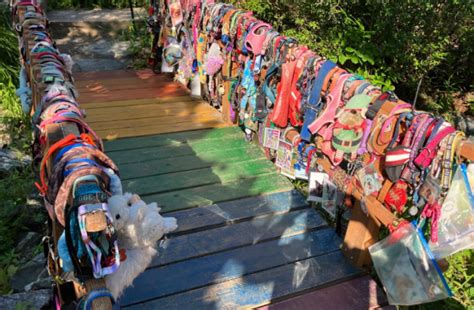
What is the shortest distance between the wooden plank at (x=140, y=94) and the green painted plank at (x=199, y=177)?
204 cm

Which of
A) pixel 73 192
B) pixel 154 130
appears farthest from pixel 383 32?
pixel 73 192

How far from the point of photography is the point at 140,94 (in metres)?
5.55

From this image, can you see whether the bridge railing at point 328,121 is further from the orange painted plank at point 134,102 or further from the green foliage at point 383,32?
the green foliage at point 383,32

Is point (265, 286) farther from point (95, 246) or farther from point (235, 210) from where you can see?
point (95, 246)

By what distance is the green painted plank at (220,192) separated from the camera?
132 inches

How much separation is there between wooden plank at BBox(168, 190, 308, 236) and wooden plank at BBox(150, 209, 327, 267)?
0.17ft

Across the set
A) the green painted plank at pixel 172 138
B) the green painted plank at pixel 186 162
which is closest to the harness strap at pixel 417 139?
the green painted plank at pixel 186 162

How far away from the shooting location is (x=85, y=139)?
168 cm

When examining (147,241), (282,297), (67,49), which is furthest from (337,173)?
(67,49)

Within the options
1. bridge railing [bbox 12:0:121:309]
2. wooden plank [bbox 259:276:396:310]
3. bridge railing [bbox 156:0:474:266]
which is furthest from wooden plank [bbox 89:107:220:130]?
wooden plank [bbox 259:276:396:310]

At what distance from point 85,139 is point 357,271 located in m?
1.97

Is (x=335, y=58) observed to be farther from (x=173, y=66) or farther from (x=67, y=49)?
(x=67, y=49)

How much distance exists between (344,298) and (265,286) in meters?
0.49

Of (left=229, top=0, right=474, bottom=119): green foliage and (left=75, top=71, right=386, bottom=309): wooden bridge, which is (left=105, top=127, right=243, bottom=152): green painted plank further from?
(left=229, top=0, right=474, bottom=119): green foliage
